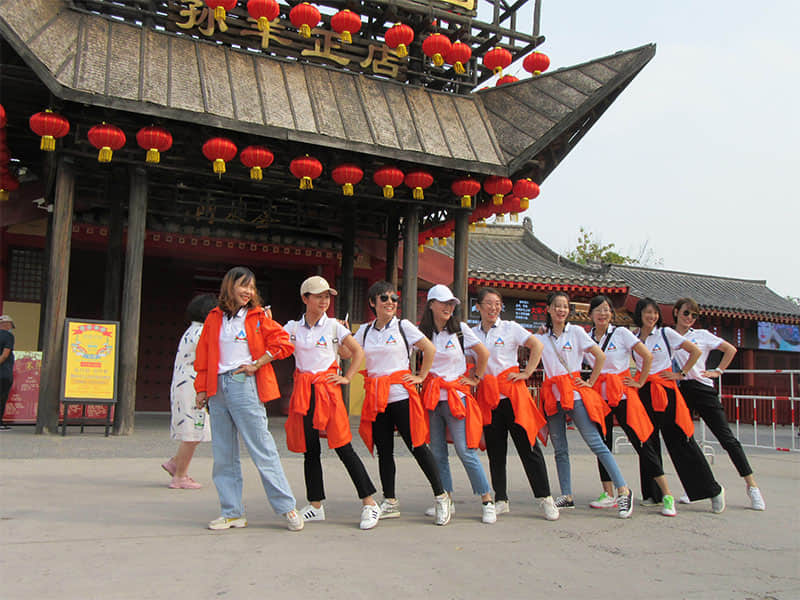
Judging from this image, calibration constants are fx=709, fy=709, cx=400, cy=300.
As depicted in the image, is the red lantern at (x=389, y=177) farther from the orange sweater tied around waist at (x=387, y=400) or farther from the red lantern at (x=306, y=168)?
the orange sweater tied around waist at (x=387, y=400)

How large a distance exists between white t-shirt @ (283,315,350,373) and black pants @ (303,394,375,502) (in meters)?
0.18

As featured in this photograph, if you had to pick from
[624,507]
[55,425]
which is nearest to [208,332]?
[624,507]

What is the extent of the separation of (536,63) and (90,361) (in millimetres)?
8433

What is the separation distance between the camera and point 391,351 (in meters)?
4.84

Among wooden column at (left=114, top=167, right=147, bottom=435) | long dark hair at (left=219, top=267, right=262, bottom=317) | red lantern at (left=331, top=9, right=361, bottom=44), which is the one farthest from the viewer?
red lantern at (left=331, top=9, right=361, bottom=44)

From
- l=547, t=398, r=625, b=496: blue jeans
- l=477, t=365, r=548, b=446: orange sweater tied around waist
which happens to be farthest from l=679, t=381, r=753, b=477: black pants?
l=477, t=365, r=548, b=446: orange sweater tied around waist

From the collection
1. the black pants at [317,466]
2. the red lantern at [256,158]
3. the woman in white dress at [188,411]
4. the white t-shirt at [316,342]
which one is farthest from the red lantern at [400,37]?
the black pants at [317,466]

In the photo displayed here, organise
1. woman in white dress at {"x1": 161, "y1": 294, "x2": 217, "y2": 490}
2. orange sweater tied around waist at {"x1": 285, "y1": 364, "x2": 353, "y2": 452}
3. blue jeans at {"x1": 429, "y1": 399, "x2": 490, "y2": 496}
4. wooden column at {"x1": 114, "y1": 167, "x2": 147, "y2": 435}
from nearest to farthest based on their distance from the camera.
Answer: orange sweater tied around waist at {"x1": 285, "y1": 364, "x2": 353, "y2": 452} → blue jeans at {"x1": 429, "y1": 399, "x2": 490, "y2": 496} → woman in white dress at {"x1": 161, "y1": 294, "x2": 217, "y2": 490} → wooden column at {"x1": 114, "y1": 167, "x2": 147, "y2": 435}

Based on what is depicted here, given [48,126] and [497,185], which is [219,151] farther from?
[497,185]

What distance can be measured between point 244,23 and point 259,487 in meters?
7.69

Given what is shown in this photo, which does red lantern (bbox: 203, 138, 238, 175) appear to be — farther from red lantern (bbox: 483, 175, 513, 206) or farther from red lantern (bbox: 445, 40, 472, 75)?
red lantern (bbox: 445, 40, 472, 75)

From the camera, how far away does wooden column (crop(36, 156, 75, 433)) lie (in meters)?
8.75

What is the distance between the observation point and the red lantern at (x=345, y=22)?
1070 cm

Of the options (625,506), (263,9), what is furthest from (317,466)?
(263,9)
